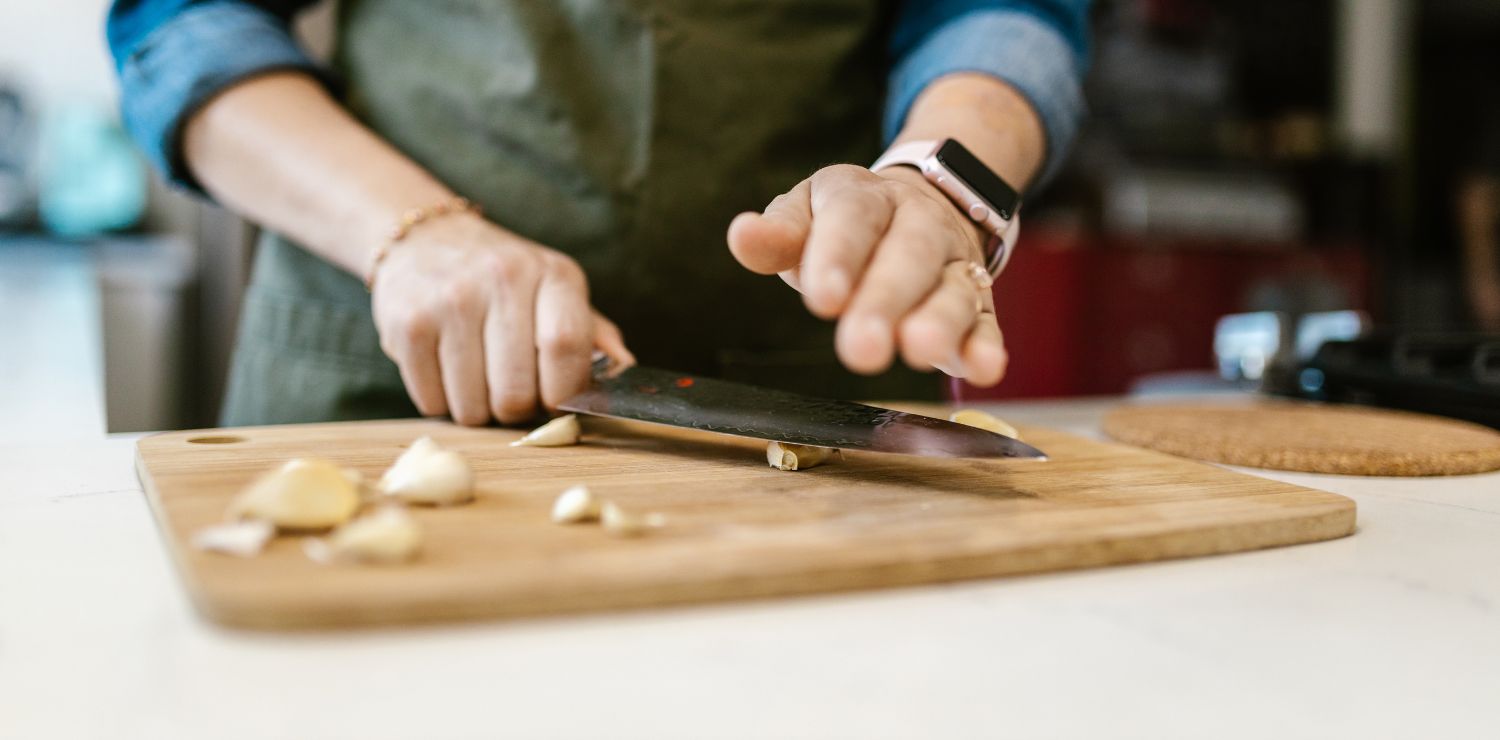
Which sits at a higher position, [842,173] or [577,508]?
[842,173]

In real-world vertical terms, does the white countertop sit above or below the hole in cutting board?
below

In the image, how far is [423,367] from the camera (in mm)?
719

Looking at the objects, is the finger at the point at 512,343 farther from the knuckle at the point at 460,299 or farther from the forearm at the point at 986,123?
the forearm at the point at 986,123

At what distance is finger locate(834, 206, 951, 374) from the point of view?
408mm

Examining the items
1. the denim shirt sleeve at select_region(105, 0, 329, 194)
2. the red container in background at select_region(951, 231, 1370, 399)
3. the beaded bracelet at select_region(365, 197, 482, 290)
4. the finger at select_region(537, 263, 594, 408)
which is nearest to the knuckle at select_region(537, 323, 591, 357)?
the finger at select_region(537, 263, 594, 408)

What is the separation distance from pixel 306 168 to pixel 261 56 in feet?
0.40

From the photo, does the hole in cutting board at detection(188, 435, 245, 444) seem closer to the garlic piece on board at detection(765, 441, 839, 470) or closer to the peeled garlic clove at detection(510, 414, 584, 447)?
the peeled garlic clove at detection(510, 414, 584, 447)

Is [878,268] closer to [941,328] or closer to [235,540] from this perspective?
[941,328]

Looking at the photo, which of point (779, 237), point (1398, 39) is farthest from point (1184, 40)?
point (779, 237)

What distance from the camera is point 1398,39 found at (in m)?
3.83

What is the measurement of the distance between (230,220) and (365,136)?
125 centimetres

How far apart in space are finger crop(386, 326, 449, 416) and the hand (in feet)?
0.94

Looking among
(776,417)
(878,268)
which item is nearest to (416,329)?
(776,417)

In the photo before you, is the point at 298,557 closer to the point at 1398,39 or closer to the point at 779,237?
the point at 779,237
